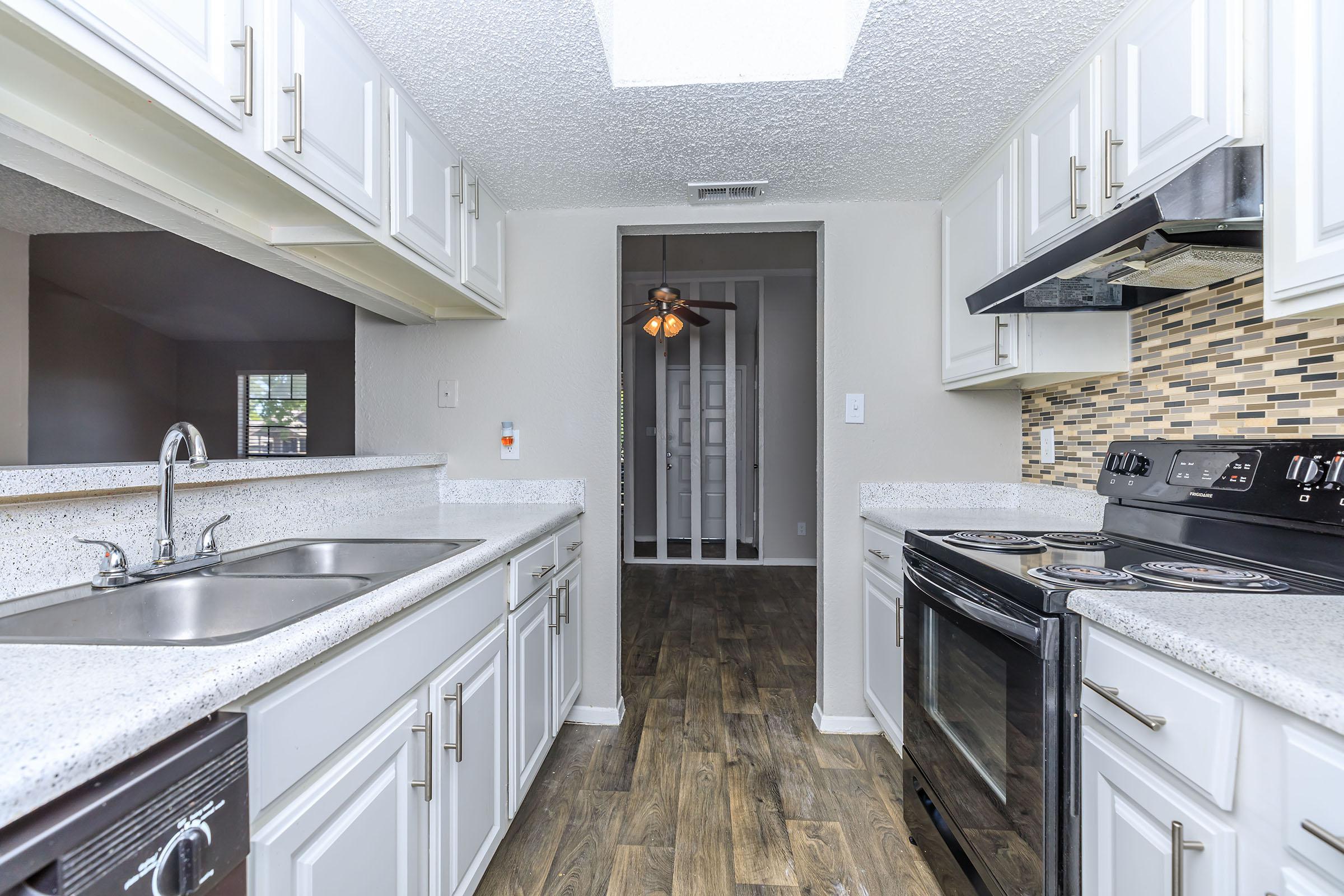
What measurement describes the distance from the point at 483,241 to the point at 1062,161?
5.97 ft

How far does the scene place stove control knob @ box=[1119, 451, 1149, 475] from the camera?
1596 mm

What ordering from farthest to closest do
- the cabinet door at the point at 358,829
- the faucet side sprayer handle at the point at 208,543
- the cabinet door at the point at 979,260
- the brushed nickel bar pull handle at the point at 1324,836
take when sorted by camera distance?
the cabinet door at the point at 979,260 < the faucet side sprayer handle at the point at 208,543 < the cabinet door at the point at 358,829 < the brushed nickel bar pull handle at the point at 1324,836

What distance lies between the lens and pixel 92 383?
57.0 inches

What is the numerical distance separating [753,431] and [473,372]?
357 cm

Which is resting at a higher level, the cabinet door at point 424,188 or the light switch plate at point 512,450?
the cabinet door at point 424,188

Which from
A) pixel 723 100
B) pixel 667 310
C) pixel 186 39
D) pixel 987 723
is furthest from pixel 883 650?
pixel 667 310

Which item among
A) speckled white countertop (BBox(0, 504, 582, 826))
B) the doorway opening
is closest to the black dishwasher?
speckled white countertop (BBox(0, 504, 582, 826))

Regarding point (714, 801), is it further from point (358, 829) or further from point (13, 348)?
point (13, 348)

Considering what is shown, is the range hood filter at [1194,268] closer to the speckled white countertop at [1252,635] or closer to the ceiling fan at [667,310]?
the speckled white countertop at [1252,635]

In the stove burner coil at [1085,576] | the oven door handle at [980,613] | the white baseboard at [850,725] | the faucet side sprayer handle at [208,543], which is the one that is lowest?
the white baseboard at [850,725]

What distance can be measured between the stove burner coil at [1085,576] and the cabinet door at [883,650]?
78 cm

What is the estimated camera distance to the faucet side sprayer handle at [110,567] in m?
1.08

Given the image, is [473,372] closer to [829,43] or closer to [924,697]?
[829,43]

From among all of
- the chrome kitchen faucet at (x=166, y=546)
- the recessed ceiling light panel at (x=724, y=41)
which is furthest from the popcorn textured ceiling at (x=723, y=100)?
the chrome kitchen faucet at (x=166, y=546)
